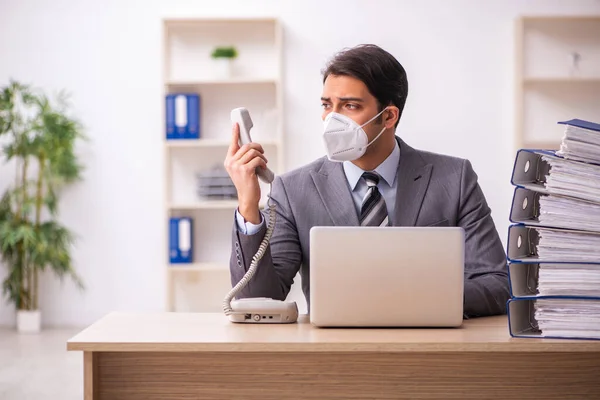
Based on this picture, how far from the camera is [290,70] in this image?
226 inches

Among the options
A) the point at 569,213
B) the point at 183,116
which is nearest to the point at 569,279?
the point at 569,213

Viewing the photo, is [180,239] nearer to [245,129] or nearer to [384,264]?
[245,129]

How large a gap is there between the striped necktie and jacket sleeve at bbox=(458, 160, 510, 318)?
0.73 ft

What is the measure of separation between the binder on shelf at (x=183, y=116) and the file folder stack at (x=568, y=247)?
4.12 metres

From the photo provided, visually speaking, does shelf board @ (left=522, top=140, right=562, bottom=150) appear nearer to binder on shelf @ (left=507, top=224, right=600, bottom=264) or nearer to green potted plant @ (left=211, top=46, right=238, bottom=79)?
green potted plant @ (left=211, top=46, right=238, bottom=79)

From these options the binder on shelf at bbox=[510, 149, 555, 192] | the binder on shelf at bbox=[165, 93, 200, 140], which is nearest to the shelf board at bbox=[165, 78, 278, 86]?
the binder on shelf at bbox=[165, 93, 200, 140]

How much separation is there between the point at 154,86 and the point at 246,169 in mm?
4105

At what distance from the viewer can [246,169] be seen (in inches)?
73.6

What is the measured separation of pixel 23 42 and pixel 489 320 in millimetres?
4888

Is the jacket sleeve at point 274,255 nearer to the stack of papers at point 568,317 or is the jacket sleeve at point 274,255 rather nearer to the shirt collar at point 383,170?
the shirt collar at point 383,170

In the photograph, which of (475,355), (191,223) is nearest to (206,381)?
(475,355)

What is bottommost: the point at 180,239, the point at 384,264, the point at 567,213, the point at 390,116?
the point at 180,239

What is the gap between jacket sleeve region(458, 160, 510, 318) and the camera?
6.31ft

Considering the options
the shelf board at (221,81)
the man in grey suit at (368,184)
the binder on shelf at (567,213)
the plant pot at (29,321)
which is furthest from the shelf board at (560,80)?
the binder on shelf at (567,213)
